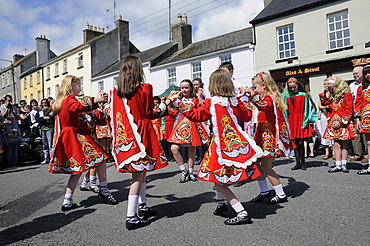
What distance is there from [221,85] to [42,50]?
1610 inches

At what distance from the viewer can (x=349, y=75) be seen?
16109 mm

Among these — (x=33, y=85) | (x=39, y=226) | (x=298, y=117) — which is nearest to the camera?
(x=39, y=226)

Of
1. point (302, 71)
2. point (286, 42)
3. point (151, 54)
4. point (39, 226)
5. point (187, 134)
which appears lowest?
point (39, 226)

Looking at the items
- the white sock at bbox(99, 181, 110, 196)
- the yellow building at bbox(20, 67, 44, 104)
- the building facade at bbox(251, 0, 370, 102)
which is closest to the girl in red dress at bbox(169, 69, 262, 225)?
the white sock at bbox(99, 181, 110, 196)

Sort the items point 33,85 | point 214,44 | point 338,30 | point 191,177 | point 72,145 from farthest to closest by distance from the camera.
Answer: point 33,85, point 214,44, point 338,30, point 191,177, point 72,145

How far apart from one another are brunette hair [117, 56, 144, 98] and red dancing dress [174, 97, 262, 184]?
0.56m

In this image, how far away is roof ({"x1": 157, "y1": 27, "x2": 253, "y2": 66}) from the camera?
20553 mm

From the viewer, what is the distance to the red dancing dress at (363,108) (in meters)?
5.94

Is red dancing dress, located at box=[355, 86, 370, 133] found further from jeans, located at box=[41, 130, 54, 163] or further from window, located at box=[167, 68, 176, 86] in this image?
window, located at box=[167, 68, 176, 86]

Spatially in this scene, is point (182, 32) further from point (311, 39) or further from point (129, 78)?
point (129, 78)

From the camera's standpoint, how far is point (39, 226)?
3873 mm

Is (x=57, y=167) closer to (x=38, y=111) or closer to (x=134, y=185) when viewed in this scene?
(x=134, y=185)

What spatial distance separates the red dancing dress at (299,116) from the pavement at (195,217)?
1122 millimetres

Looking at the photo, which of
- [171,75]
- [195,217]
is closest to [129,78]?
[195,217]
